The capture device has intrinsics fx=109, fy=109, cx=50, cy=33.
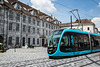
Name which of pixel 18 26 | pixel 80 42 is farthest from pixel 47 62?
pixel 18 26

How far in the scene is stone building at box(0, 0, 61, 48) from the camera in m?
25.5

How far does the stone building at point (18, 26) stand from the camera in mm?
25500

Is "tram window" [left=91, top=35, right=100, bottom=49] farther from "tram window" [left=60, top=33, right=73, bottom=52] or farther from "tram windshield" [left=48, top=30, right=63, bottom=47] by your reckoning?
"tram windshield" [left=48, top=30, right=63, bottom=47]

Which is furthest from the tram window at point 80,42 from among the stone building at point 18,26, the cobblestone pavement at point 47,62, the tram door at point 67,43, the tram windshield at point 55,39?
the stone building at point 18,26

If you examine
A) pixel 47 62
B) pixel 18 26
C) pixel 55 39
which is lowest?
pixel 47 62

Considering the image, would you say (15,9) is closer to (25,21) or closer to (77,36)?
(25,21)

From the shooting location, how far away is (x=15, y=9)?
2812cm

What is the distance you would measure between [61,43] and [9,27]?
2000 cm

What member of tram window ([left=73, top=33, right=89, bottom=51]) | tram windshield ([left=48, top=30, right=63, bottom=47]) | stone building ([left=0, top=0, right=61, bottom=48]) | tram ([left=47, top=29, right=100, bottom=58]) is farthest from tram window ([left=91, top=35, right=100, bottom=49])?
stone building ([left=0, top=0, right=61, bottom=48])

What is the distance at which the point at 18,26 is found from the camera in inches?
1145

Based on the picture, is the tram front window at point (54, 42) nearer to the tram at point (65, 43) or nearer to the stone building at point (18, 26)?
the tram at point (65, 43)

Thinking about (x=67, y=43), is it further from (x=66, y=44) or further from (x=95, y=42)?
(x=95, y=42)

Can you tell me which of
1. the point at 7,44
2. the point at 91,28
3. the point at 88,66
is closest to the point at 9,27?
the point at 7,44

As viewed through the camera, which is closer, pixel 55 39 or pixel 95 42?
pixel 55 39
